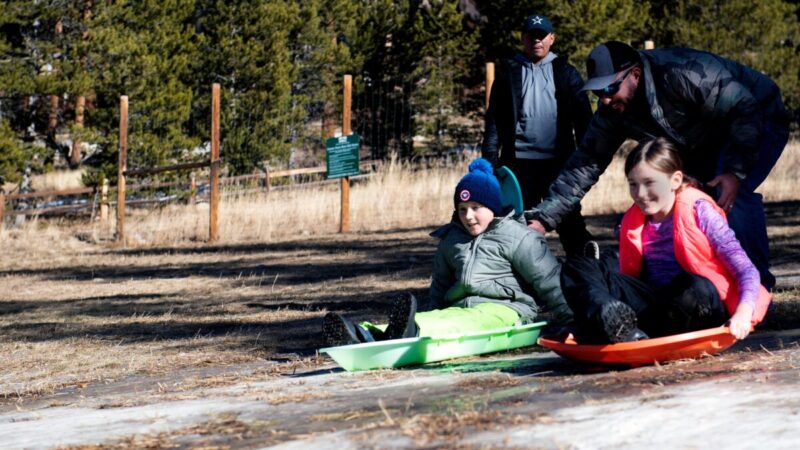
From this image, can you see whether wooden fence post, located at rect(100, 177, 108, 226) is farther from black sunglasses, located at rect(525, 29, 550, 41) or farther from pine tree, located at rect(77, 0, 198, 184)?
black sunglasses, located at rect(525, 29, 550, 41)

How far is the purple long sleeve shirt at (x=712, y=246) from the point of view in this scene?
564cm

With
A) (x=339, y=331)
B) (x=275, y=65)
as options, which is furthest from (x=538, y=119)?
(x=275, y=65)

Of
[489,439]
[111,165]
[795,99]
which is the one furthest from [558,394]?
[795,99]

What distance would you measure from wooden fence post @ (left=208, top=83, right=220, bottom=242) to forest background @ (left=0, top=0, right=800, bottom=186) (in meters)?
5.06

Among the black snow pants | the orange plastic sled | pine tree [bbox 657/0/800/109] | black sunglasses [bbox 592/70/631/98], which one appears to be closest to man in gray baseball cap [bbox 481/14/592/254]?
black sunglasses [bbox 592/70/631/98]

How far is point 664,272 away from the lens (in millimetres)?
6051

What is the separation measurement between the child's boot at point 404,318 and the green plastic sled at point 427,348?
8 centimetres

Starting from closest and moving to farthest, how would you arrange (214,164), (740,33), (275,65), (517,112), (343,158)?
(517,112), (343,158), (214,164), (275,65), (740,33)

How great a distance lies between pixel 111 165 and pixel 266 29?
4.56 metres

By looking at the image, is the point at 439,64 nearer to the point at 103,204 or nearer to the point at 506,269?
the point at 103,204

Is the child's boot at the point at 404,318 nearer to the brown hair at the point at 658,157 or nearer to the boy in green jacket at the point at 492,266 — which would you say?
the boy in green jacket at the point at 492,266

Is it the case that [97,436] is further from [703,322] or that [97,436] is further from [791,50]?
[791,50]

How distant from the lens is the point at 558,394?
5.11 m

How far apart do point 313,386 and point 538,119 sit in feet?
12.1
